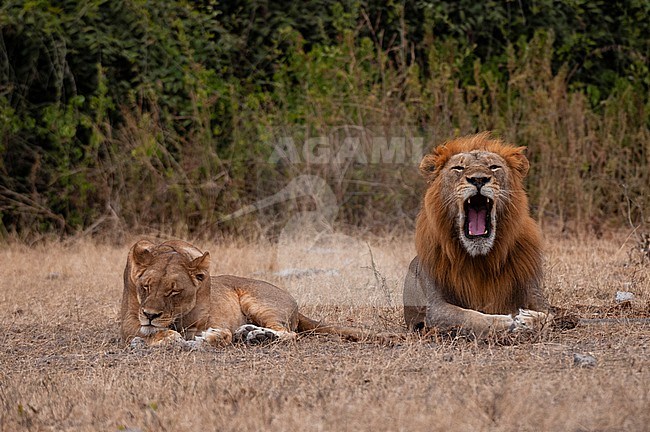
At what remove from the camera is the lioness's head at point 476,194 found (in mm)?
5266

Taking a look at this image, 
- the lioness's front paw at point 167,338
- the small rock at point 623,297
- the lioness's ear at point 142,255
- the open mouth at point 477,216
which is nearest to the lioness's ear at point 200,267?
the lioness's ear at point 142,255

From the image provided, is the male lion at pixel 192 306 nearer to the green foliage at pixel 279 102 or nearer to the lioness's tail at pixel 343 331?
the lioness's tail at pixel 343 331

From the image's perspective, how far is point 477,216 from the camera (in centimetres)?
537

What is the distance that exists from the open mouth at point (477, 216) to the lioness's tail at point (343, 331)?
25.7 inches

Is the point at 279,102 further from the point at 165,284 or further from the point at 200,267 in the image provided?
the point at 165,284

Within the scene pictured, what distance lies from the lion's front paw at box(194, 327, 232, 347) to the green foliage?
5.19 m

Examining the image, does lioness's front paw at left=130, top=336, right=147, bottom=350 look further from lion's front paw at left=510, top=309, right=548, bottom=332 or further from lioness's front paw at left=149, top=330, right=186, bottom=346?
lion's front paw at left=510, top=309, right=548, bottom=332

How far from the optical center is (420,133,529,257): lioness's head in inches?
207

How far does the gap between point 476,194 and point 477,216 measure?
0.49 ft

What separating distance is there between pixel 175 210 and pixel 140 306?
5.52 m

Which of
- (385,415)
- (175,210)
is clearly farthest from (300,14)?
(385,415)

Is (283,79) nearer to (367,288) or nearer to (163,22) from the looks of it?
(163,22)

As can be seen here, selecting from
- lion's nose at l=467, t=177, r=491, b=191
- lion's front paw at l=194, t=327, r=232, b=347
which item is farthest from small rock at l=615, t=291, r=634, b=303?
lion's front paw at l=194, t=327, r=232, b=347

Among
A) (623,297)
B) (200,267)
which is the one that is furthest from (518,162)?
(200,267)
